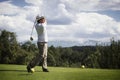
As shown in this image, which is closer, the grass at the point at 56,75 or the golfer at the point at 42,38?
the grass at the point at 56,75

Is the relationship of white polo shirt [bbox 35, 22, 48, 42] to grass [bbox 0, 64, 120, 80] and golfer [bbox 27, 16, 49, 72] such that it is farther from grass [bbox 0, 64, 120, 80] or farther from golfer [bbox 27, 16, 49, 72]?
grass [bbox 0, 64, 120, 80]

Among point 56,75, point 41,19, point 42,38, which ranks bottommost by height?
point 56,75

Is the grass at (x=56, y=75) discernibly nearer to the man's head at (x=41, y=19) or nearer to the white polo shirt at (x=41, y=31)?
the white polo shirt at (x=41, y=31)

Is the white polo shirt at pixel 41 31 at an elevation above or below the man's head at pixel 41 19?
below

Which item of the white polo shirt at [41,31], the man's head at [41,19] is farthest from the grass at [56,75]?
the man's head at [41,19]

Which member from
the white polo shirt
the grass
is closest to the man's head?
the white polo shirt

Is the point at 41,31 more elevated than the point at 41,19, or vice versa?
the point at 41,19

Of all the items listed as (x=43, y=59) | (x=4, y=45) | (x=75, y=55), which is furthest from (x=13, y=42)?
(x=75, y=55)

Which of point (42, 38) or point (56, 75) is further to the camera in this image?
point (42, 38)

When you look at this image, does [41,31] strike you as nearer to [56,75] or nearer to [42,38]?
[42,38]

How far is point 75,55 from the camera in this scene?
96188 mm

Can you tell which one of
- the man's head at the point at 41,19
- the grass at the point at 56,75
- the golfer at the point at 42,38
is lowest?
the grass at the point at 56,75

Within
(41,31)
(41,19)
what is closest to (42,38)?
(41,31)

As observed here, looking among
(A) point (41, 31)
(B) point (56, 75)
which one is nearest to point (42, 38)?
(A) point (41, 31)
